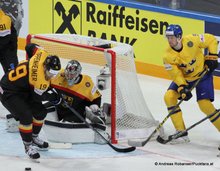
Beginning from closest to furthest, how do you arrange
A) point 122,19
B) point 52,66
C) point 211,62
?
point 52,66
point 211,62
point 122,19

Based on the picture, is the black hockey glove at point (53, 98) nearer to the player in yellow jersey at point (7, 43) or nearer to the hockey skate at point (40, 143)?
the hockey skate at point (40, 143)

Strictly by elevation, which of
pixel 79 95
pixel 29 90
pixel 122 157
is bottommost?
pixel 122 157

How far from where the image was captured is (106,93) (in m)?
7.85

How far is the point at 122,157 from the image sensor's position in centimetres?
736

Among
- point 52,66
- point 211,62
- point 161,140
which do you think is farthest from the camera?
point 161,140

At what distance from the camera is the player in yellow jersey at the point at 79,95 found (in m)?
7.75

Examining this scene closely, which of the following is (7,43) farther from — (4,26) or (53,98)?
(53,98)

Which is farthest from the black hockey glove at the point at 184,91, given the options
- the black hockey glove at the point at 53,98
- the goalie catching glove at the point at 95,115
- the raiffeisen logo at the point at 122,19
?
the raiffeisen logo at the point at 122,19

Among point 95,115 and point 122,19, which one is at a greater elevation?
point 122,19

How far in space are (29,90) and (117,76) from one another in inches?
34.1

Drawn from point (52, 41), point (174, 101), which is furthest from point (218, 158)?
point (52, 41)

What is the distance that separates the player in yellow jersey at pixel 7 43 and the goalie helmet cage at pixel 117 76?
22.2 inches

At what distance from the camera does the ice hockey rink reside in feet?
23.4

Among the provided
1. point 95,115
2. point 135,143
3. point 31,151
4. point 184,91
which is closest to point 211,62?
point 184,91
